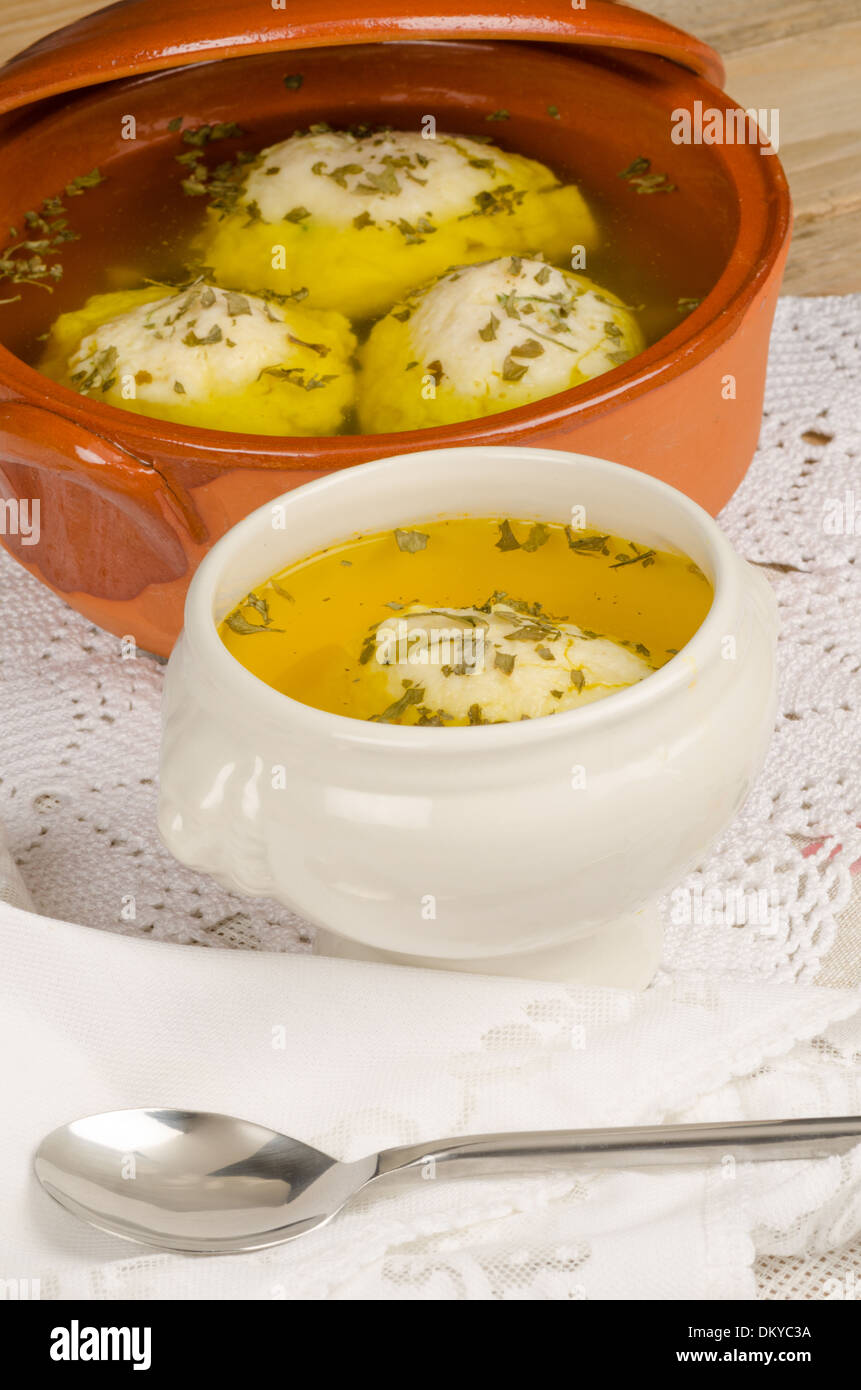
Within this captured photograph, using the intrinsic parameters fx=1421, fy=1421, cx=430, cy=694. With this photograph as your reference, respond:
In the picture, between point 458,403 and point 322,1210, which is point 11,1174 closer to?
point 322,1210

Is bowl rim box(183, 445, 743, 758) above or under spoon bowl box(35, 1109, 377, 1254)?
above

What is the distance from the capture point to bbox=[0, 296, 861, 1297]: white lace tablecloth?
671 mm

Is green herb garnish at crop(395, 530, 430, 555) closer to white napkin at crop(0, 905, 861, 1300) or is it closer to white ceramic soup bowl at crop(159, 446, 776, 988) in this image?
white ceramic soup bowl at crop(159, 446, 776, 988)

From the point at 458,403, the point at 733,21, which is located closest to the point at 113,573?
the point at 458,403

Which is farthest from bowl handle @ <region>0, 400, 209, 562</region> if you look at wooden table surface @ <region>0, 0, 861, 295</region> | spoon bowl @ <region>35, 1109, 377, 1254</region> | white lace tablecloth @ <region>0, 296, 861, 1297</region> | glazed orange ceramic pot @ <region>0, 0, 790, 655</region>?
wooden table surface @ <region>0, 0, 861, 295</region>

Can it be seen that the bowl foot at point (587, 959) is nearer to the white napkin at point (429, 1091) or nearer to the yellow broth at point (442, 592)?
the white napkin at point (429, 1091)

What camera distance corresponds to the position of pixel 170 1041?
60 centimetres

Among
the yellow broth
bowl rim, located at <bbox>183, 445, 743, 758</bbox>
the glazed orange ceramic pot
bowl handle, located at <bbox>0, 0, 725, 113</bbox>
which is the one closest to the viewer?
bowl rim, located at <bbox>183, 445, 743, 758</bbox>

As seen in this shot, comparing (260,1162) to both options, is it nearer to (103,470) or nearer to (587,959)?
(587,959)

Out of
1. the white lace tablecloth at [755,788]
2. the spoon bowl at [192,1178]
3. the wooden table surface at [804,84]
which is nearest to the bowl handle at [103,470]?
the white lace tablecloth at [755,788]

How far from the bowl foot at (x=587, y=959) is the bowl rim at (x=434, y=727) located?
0.48 feet

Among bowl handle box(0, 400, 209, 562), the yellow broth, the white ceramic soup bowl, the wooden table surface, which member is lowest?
the white ceramic soup bowl

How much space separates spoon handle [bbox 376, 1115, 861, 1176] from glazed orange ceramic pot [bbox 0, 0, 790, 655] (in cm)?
32

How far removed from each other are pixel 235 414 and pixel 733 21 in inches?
44.9
